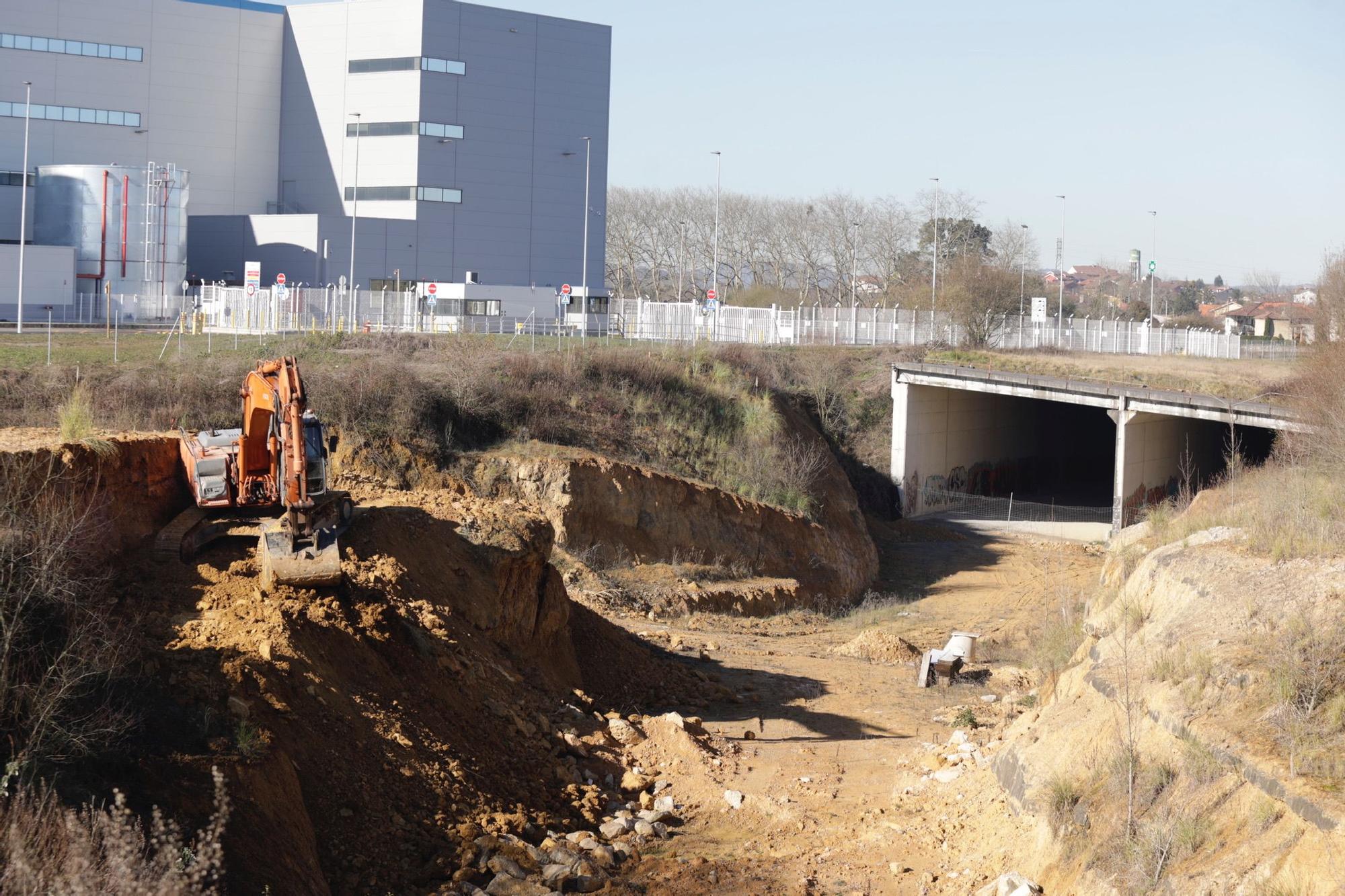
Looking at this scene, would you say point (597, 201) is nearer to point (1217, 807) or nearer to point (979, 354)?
point (979, 354)

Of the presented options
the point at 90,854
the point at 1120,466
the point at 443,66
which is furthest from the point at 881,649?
the point at 443,66

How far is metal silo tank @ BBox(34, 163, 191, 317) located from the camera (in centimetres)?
6350

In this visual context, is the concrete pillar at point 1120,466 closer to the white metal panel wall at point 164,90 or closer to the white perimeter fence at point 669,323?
the white perimeter fence at point 669,323

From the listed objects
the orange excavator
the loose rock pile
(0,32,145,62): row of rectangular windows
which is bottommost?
the loose rock pile

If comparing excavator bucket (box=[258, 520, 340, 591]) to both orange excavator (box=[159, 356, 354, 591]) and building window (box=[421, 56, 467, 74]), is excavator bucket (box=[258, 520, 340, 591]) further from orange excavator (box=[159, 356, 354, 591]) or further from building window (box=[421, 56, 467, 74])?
building window (box=[421, 56, 467, 74])

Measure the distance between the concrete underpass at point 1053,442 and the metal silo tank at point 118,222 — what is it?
37385 mm

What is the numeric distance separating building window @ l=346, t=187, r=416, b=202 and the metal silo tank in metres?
10.9

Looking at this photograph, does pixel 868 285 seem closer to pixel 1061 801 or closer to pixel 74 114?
pixel 74 114

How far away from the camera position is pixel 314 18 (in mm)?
74062

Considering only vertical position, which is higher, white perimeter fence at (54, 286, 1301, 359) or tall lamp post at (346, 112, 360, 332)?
tall lamp post at (346, 112, 360, 332)

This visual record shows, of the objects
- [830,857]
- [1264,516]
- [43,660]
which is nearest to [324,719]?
[43,660]

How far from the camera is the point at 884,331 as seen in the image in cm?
6875

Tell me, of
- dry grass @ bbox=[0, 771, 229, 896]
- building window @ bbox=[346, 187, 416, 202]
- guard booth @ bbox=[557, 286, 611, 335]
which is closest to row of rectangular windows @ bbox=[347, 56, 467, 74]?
building window @ bbox=[346, 187, 416, 202]

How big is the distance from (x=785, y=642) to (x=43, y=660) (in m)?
20.1
